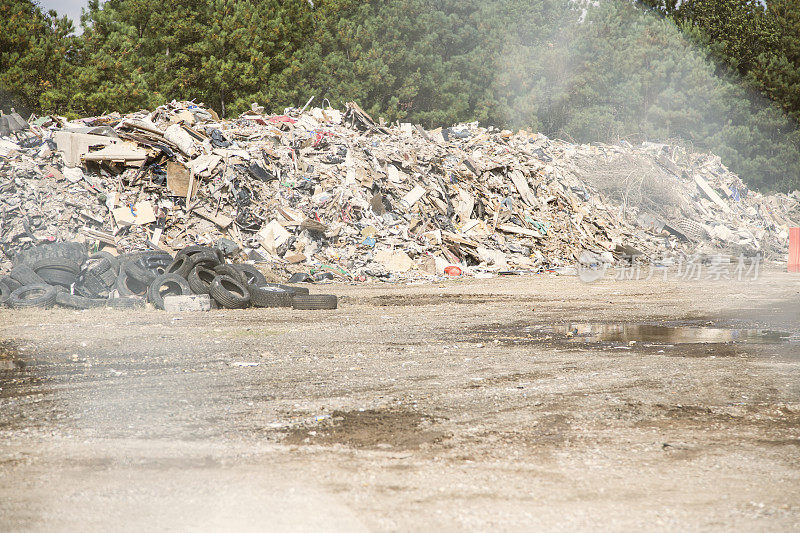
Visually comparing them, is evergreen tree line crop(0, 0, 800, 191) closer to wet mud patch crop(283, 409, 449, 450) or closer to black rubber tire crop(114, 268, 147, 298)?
black rubber tire crop(114, 268, 147, 298)

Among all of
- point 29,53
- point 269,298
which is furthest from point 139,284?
point 29,53

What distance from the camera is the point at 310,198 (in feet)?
59.2

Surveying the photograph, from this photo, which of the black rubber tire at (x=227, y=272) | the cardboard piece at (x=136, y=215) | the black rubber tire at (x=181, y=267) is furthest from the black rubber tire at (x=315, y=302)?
the cardboard piece at (x=136, y=215)

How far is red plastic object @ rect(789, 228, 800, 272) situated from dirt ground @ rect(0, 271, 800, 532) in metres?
11.2

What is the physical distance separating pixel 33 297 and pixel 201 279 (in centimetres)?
257

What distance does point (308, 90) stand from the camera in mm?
38969

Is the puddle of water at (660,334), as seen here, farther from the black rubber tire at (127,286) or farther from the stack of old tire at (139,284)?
the black rubber tire at (127,286)

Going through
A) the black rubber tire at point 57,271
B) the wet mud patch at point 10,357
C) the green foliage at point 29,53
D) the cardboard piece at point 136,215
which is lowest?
the wet mud patch at point 10,357

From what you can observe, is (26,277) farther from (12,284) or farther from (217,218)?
(217,218)

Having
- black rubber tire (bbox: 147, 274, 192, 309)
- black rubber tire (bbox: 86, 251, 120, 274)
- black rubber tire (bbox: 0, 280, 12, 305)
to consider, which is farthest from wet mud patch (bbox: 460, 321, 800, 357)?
black rubber tire (bbox: 0, 280, 12, 305)

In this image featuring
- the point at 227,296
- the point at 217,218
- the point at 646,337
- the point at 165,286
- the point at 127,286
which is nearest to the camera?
the point at 646,337

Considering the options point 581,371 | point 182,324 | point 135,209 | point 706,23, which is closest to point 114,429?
point 581,371

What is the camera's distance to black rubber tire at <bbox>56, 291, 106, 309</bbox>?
1060 cm

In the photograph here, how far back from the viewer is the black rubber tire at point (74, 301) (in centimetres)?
1060
